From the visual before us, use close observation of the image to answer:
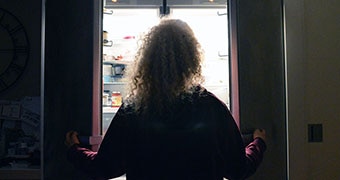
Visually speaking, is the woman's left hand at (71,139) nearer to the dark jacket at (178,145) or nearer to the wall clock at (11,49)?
the dark jacket at (178,145)

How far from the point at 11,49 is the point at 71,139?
1.96ft

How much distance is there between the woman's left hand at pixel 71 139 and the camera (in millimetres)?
1282

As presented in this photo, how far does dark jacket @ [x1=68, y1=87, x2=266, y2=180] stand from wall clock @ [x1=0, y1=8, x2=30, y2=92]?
2.36 feet

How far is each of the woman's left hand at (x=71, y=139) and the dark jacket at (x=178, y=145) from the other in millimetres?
202

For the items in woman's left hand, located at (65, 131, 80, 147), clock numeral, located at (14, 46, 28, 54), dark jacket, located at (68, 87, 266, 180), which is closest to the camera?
dark jacket, located at (68, 87, 266, 180)

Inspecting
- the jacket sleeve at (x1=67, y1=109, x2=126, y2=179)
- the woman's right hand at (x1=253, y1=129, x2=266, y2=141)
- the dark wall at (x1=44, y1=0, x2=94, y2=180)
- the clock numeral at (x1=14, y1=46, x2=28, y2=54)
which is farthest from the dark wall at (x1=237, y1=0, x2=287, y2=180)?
the clock numeral at (x1=14, y1=46, x2=28, y2=54)

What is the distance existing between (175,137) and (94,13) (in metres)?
0.68

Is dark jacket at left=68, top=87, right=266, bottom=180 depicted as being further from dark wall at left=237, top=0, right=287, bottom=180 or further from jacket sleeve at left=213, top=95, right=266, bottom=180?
dark wall at left=237, top=0, right=287, bottom=180

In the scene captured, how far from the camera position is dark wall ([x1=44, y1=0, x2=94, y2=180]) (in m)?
1.35

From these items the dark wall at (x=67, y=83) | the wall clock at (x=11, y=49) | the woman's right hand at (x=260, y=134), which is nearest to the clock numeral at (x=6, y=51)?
the wall clock at (x=11, y=49)

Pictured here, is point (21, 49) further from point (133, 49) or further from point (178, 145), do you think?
point (178, 145)

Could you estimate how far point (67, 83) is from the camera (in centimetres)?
136

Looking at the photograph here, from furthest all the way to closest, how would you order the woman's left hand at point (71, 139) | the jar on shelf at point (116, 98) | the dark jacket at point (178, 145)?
the jar on shelf at point (116, 98) < the woman's left hand at point (71, 139) < the dark jacket at point (178, 145)

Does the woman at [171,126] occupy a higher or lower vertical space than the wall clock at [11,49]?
lower
